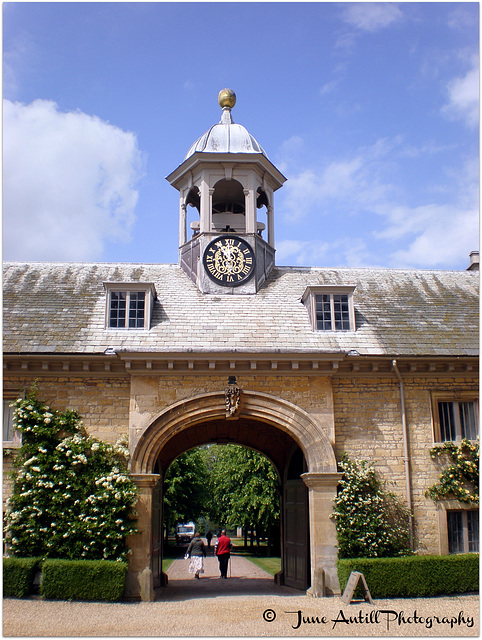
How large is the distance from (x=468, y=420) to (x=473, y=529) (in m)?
2.75

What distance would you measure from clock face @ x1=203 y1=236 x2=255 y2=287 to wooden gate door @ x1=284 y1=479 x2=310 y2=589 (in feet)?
20.6

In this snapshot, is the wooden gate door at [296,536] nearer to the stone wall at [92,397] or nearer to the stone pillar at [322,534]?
the stone pillar at [322,534]

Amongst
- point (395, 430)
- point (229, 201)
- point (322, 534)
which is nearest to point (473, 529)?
point (395, 430)

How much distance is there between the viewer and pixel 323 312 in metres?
16.5

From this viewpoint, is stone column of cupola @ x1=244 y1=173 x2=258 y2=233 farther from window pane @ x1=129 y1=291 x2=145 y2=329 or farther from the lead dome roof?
window pane @ x1=129 y1=291 x2=145 y2=329

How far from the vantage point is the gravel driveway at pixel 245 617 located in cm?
1052

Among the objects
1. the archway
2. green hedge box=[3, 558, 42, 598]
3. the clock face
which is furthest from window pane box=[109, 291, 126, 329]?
green hedge box=[3, 558, 42, 598]

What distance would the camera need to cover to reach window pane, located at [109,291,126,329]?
52.6 feet

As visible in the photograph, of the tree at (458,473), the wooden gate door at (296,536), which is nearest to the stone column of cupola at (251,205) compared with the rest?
the wooden gate door at (296,536)

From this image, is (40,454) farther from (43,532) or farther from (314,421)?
(314,421)

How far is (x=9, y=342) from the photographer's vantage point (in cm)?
1496

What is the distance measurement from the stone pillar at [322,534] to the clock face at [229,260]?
642 cm

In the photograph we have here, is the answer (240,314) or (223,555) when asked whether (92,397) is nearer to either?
(240,314)

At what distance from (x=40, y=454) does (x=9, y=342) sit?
10.1ft
